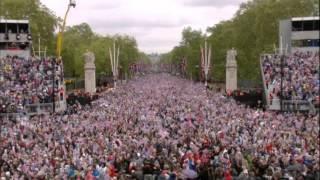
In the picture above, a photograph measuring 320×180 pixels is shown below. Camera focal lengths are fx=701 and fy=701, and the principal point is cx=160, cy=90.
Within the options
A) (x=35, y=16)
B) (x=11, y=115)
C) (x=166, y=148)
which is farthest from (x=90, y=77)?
(x=166, y=148)

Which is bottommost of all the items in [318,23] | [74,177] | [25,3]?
[74,177]

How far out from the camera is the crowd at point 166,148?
16.2 metres

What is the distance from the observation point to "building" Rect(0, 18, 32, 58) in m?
60.1

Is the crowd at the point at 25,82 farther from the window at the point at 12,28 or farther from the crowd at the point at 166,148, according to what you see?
the crowd at the point at 166,148

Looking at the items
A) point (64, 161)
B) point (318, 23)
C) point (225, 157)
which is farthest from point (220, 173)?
point (318, 23)

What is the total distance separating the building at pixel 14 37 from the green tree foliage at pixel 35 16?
59.5ft

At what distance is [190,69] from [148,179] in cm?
10667

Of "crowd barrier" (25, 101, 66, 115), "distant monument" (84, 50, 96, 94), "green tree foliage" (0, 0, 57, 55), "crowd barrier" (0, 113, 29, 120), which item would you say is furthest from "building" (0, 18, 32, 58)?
"crowd barrier" (0, 113, 29, 120)

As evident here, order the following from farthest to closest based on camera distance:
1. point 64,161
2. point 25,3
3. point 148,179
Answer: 1. point 25,3
2. point 64,161
3. point 148,179

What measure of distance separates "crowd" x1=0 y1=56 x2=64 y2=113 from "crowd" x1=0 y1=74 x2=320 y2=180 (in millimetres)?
10007

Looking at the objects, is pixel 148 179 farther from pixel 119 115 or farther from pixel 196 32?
pixel 196 32

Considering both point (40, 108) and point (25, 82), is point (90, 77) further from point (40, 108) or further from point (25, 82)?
point (40, 108)

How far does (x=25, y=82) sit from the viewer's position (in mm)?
46406

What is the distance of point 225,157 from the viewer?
1723 cm
